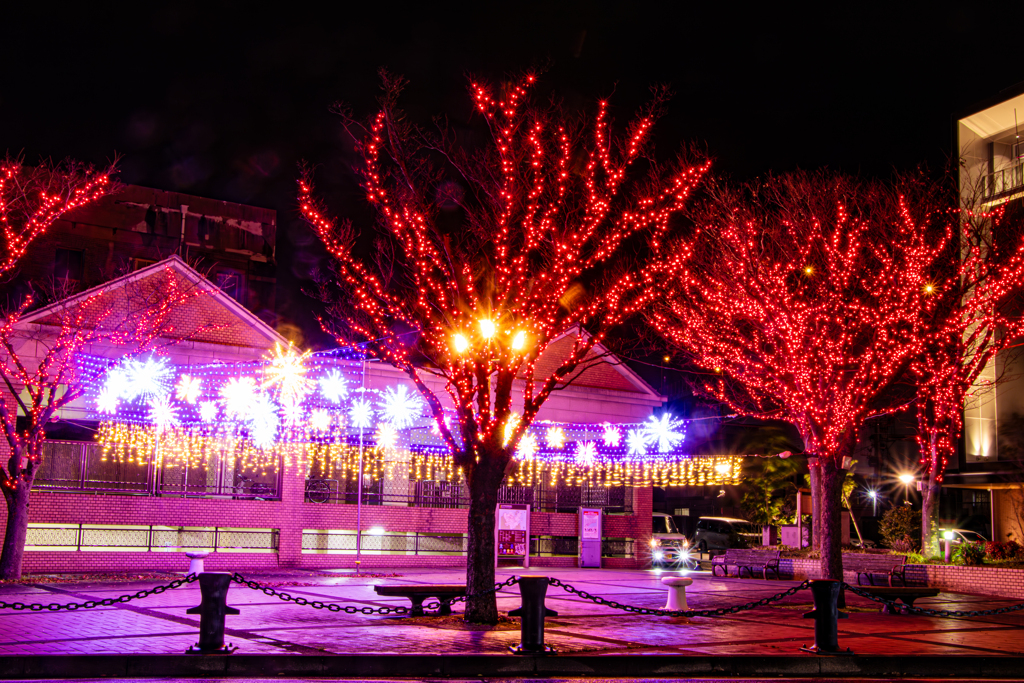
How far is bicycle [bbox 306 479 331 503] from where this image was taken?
2817 cm

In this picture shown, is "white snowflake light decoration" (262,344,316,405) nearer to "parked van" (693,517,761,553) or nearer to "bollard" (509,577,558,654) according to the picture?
"bollard" (509,577,558,654)

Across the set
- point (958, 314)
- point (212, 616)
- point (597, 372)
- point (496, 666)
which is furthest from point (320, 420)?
point (496, 666)

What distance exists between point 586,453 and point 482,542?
16.3 metres

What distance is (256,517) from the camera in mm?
26141

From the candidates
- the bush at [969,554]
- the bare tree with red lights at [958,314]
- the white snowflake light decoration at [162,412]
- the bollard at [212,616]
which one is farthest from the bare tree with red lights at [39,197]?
the bush at [969,554]

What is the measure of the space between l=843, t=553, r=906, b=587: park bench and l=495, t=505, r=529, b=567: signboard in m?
9.00

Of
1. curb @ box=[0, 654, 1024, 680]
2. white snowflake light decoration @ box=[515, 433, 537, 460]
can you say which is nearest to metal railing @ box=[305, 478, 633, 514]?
white snowflake light decoration @ box=[515, 433, 537, 460]

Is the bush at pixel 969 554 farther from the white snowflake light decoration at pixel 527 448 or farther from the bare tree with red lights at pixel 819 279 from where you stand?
the white snowflake light decoration at pixel 527 448

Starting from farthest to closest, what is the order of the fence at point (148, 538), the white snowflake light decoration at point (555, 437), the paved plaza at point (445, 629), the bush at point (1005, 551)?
the white snowflake light decoration at point (555, 437)
the fence at point (148, 538)
the bush at point (1005, 551)
the paved plaza at point (445, 629)

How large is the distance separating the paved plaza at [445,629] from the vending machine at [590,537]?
37.1 ft

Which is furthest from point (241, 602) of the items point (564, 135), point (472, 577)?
point (564, 135)

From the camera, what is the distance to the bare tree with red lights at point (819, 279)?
60.7ft

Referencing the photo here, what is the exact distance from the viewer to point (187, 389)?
25.5 m

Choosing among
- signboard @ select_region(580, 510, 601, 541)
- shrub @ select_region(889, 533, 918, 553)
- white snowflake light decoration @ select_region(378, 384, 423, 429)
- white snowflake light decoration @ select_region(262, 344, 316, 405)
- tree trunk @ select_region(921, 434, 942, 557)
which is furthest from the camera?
signboard @ select_region(580, 510, 601, 541)
